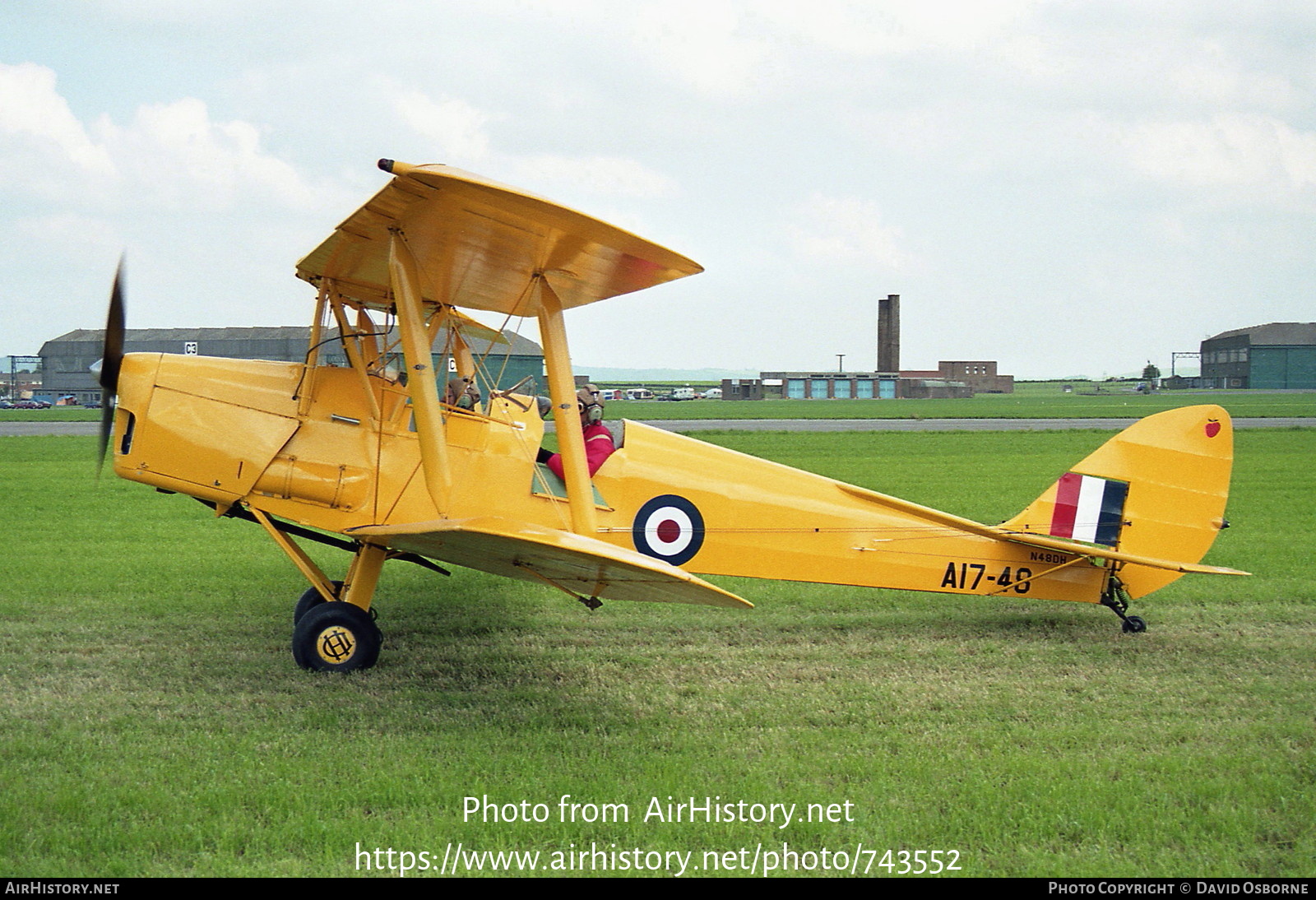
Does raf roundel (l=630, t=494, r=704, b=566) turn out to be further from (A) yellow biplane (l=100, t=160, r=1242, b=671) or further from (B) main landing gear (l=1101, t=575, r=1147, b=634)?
(B) main landing gear (l=1101, t=575, r=1147, b=634)

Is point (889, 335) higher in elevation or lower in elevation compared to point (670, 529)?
higher

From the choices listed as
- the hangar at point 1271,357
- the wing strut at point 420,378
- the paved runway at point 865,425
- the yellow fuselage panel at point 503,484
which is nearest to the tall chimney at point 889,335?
the hangar at point 1271,357

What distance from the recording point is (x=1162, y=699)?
557cm

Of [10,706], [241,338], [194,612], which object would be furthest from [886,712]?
[241,338]

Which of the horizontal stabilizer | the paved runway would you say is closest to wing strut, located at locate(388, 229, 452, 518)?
the horizontal stabilizer

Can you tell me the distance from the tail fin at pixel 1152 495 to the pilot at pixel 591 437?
118 inches

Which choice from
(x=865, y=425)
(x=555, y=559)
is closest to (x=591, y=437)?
(x=555, y=559)

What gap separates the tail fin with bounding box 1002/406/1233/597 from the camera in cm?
680

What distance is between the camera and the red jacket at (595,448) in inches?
256

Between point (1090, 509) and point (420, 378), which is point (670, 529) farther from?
point (1090, 509)

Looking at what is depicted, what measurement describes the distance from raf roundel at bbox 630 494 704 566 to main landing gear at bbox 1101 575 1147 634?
2999 millimetres

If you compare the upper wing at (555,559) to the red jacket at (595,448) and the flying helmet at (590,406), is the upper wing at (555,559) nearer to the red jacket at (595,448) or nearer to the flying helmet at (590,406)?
the red jacket at (595,448)

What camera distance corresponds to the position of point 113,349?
6.20 m

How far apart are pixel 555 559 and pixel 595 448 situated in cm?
194
